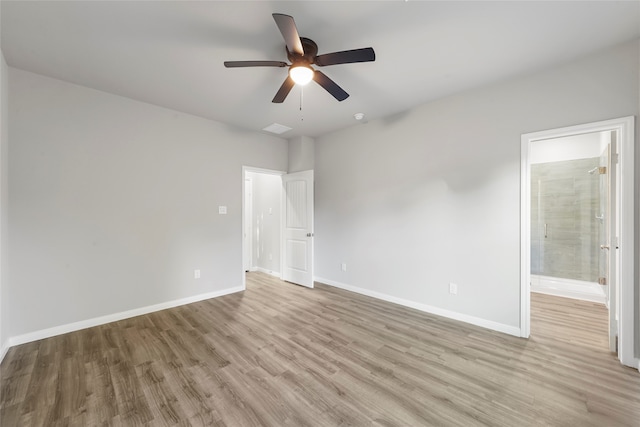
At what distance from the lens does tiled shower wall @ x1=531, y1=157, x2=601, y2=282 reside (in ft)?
13.2

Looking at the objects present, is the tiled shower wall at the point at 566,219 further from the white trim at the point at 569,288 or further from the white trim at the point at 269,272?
the white trim at the point at 269,272

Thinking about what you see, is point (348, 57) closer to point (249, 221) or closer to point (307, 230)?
point (307, 230)

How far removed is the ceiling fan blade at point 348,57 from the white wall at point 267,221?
339 centimetres

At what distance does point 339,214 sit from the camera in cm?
450

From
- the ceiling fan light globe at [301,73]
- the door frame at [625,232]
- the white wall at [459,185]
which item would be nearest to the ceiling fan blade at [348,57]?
the ceiling fan light globe at [301,73]

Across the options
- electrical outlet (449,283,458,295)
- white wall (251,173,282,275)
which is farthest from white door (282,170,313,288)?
electrical outlet (449,283,458,295)

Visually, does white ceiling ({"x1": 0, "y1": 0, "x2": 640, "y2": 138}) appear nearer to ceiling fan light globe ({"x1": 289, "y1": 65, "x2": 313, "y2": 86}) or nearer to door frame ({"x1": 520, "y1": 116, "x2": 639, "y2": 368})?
ceiling fan light globe ({"x1": 289, "y1": 65, "x2": 313, "y2": 86})

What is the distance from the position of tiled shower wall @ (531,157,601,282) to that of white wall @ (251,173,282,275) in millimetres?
4807

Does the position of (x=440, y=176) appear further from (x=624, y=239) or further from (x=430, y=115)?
(x=624, y=239)

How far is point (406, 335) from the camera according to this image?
2.75 metres

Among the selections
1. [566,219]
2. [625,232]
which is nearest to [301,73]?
[625,232]

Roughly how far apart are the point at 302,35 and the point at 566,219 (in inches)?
201

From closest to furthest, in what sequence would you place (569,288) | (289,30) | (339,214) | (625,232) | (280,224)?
(289,30) → (625,232) → (569,288) → (339,214) → (280,224)

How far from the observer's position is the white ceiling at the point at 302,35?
1.80 m
